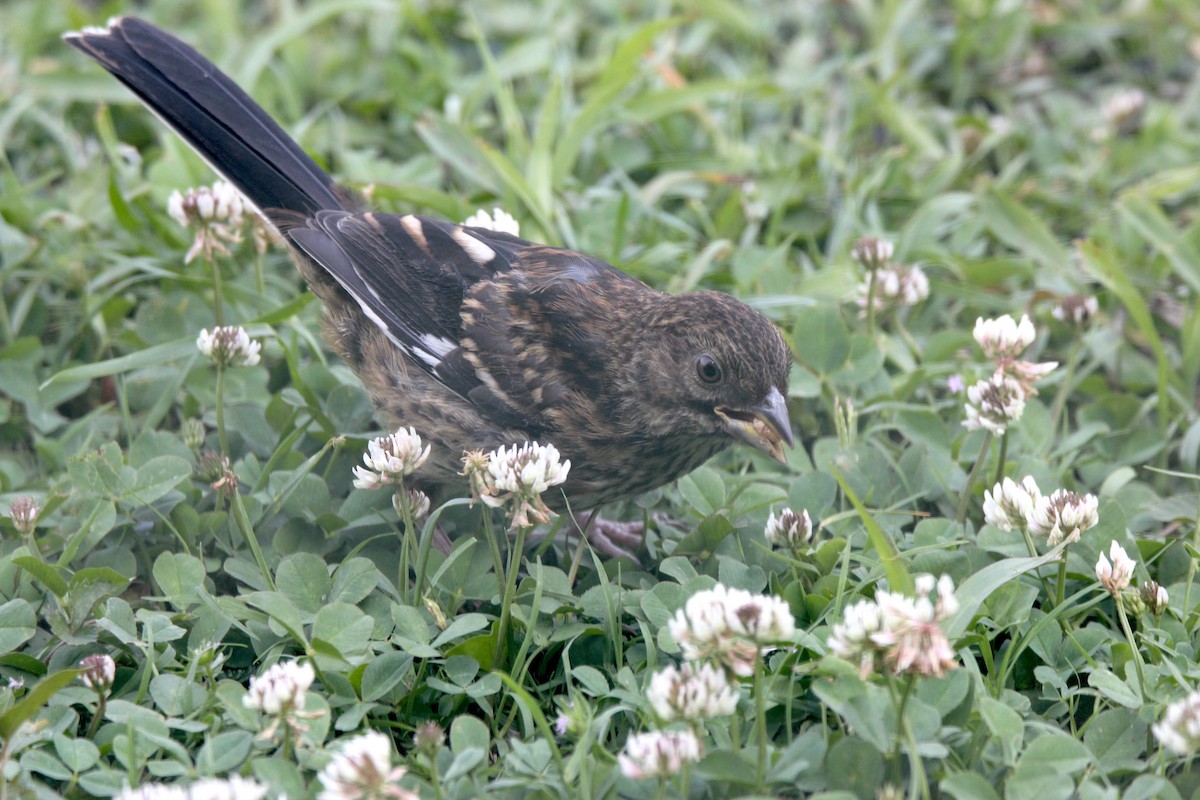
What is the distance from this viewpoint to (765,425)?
3.52 metres

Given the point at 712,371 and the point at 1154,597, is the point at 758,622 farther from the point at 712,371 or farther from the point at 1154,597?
the point at 1154,597

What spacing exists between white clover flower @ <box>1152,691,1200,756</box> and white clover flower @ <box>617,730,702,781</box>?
974 millimetres

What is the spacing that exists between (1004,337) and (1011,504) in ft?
1.82

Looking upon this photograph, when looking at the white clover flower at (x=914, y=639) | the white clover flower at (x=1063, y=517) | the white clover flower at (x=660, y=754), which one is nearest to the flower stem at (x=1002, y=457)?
the white clover flower at (x=1063, y=517)

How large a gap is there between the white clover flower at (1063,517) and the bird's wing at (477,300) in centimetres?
133

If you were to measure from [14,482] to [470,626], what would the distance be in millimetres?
1722

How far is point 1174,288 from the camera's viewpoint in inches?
198

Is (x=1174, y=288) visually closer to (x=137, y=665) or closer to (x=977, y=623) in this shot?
(x=977, y=623)

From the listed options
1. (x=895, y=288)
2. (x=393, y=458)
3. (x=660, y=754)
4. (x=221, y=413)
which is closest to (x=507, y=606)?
(x=393, y=458)

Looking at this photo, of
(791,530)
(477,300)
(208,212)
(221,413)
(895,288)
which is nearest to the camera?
(791,530)

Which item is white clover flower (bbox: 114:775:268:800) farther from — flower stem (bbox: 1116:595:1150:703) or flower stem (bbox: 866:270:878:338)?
flower stem (bbox: 866:270:878:338)

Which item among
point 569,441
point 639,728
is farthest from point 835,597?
point 569,441

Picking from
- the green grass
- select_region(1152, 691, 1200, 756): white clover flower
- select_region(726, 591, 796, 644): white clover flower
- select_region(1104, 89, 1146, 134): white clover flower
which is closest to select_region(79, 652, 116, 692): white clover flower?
the green grass

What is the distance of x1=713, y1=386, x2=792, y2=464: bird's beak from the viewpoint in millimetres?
3477
